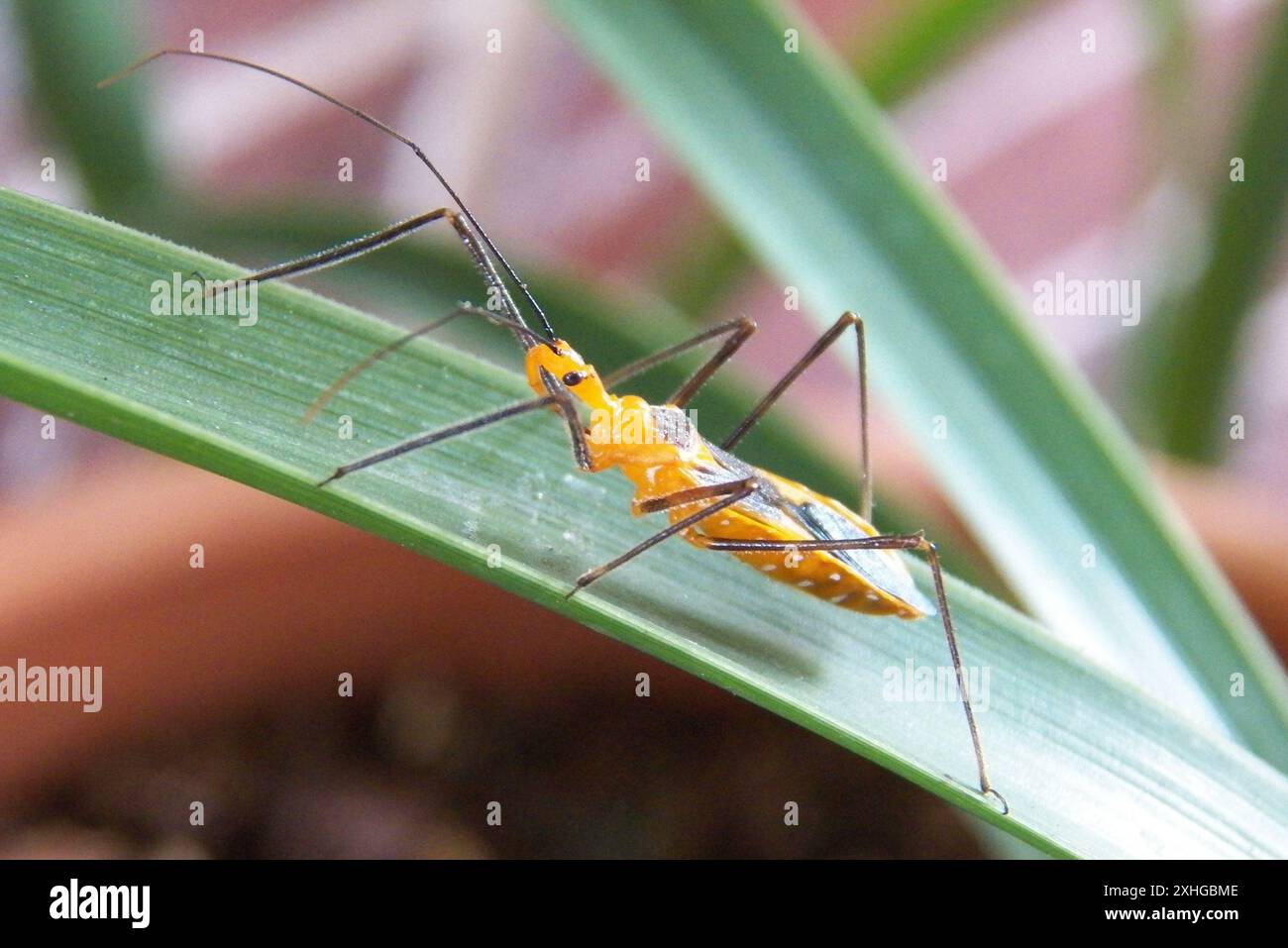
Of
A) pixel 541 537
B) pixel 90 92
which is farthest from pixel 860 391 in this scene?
pixel 90 92

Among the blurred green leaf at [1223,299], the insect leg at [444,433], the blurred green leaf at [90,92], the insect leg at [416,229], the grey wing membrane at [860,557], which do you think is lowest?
the grey wing membrane at [860,557]

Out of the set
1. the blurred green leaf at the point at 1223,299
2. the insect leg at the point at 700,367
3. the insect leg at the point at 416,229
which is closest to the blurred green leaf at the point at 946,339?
the insect leg at the point at 700,367

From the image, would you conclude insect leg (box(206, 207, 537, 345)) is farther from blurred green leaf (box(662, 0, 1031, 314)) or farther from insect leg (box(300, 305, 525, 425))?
blurred green leaf (box(662, 0, 1031, 314))

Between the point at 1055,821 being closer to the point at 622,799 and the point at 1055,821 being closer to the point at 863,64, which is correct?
the point at 622,799

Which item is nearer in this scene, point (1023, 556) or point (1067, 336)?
point (1023, 556)

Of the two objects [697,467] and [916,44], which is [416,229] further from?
[916,44]

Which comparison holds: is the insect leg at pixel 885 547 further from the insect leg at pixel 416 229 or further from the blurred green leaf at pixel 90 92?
the blurred green leaf at pixel 90 92

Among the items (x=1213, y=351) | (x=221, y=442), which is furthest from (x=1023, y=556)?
(x=1213, y=351)

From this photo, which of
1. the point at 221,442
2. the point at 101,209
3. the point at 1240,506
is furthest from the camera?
the point at 1240,506

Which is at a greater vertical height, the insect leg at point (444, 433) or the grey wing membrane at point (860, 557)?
the insect leg at point (444, 433)
